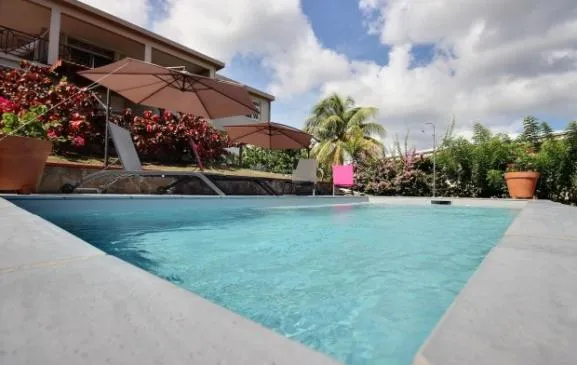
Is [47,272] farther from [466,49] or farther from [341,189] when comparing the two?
[466,49]

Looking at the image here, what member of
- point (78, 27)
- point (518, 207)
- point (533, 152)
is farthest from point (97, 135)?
point (533, 152)

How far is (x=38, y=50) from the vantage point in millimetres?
13477

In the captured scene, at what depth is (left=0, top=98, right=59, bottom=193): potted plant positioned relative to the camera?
4.50m

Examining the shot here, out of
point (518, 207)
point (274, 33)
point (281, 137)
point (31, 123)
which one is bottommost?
point (518, 207)

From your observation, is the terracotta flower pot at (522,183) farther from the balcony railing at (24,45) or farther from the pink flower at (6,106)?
the balcony railing at (24,45)

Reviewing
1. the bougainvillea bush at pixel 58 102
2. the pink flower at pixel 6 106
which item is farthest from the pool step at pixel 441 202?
the pink flower at pixel 6 106

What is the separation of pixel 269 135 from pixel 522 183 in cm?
853

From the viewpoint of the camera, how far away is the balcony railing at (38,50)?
530 inches

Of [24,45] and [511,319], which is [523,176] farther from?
[24,45]

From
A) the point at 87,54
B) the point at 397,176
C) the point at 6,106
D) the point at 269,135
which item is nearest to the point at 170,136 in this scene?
the point at 269,135

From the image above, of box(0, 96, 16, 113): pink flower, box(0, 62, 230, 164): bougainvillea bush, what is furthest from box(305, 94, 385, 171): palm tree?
box(0, 96, 16, 113): pink flower

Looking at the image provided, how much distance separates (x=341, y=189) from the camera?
1504cm

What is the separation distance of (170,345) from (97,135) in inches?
405

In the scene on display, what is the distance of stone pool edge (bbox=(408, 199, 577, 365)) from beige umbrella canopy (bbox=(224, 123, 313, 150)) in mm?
10643
